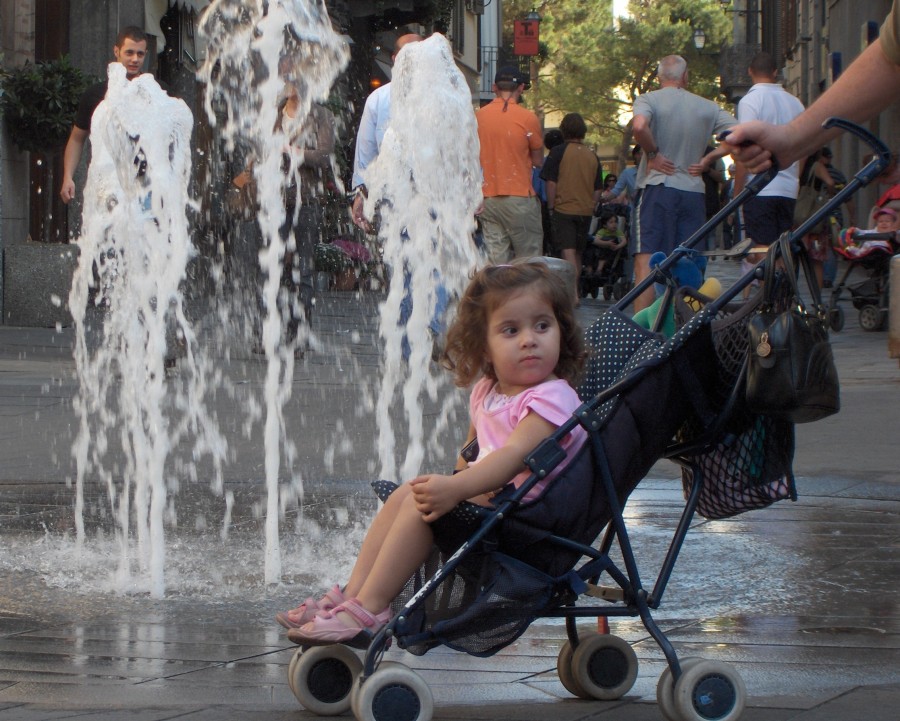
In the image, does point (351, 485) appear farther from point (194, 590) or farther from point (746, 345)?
point (746, 345)

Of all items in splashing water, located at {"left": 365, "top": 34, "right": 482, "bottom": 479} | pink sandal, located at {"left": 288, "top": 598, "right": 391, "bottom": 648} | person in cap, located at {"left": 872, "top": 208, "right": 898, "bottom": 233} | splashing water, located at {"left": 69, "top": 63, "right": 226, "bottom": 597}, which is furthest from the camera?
person in cap, located at {"left": 872, "top": 208, "right": 898, "bottom": 233}

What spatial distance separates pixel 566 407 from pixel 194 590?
1628 mm

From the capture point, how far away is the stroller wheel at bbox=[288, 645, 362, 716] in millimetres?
3217

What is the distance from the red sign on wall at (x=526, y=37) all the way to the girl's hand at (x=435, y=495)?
43.2m

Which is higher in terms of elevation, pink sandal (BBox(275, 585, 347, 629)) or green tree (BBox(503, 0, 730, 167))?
green tree (BBox(503, 0, 730, 167))

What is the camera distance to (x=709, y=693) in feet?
10.1

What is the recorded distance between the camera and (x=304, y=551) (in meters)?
4.99

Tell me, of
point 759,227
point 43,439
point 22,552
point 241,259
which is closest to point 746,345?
point 22,552

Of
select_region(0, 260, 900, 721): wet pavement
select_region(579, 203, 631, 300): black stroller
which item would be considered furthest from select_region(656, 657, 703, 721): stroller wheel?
select_region(579, 203, 631, 300): black stroller

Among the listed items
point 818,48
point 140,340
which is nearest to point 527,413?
point 140,340

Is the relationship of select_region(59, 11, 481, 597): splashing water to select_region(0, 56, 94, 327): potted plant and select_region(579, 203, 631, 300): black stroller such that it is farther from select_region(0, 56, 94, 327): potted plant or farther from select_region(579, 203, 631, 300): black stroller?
select_region(579, 203, 631, 300): black stroller

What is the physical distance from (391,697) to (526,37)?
145ft

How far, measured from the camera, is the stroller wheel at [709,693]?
120 inches

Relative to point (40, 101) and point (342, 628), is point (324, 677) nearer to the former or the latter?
point (342, 628)
